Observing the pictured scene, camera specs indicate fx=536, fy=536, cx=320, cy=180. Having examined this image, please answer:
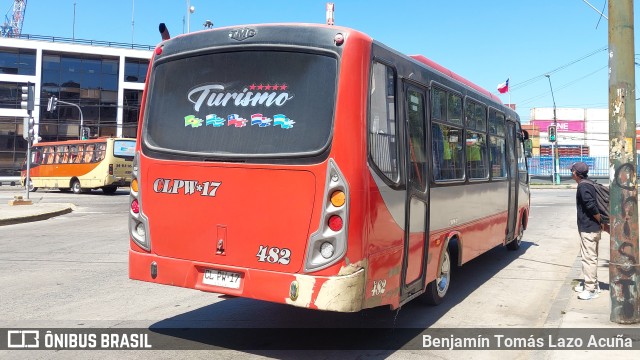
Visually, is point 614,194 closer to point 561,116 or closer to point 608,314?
point 608,314

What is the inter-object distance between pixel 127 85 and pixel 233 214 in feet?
180

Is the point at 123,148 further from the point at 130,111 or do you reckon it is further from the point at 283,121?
the point at 130,111

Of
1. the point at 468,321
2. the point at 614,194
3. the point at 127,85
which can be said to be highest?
the point at 127,85

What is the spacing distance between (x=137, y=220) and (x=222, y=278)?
1200mm

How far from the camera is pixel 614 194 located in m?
5.88

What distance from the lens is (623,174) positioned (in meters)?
5.83

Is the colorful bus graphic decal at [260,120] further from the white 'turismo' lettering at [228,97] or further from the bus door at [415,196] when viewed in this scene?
the bus door at [415,196]

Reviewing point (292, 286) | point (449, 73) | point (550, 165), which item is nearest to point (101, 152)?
point (449, 73)

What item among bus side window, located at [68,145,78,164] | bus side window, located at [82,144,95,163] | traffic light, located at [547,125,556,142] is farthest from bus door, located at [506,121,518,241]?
traffic light, located at [547,125,556,142]

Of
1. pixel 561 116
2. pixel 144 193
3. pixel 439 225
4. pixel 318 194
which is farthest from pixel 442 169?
pixel 561 116

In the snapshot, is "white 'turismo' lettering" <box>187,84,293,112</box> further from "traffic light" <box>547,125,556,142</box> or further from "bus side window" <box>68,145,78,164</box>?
"traffic light" <box>547,125,556,142</box>

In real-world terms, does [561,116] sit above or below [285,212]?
above

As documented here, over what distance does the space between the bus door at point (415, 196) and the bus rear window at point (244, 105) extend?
1197 mm

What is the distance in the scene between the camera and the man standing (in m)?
7.04
